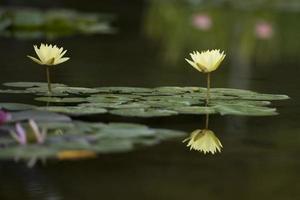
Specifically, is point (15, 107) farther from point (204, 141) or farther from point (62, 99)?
point (204, 141)

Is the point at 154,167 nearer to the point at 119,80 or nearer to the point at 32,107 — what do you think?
the point at 32,107

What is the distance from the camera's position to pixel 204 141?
172 centimetres

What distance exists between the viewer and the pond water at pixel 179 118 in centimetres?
134

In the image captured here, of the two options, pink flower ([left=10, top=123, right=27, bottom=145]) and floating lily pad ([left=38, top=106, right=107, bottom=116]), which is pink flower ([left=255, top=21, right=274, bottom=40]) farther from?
pink flower ([left=10, top=123, right=27, bottom=145])

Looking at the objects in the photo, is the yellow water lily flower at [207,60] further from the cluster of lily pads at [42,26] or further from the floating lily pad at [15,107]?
the cluster of lily pads at [42,26]

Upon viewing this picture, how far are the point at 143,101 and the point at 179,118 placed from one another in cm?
Result: 16

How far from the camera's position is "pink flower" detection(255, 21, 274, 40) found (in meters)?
5.01

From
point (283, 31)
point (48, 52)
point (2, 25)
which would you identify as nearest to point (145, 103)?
point (48, 52)

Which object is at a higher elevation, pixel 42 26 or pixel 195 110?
pixel 42 26

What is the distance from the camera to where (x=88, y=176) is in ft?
4.52

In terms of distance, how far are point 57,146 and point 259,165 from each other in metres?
0.39

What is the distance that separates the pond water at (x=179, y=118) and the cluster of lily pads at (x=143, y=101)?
0.03m

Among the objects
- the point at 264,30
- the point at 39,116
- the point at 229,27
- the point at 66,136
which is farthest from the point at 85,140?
the point at 229,27

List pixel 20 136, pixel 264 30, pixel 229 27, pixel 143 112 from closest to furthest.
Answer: pixel 20 136 → pixel 143 112 → pixel 264 30 → pixel 229 27
